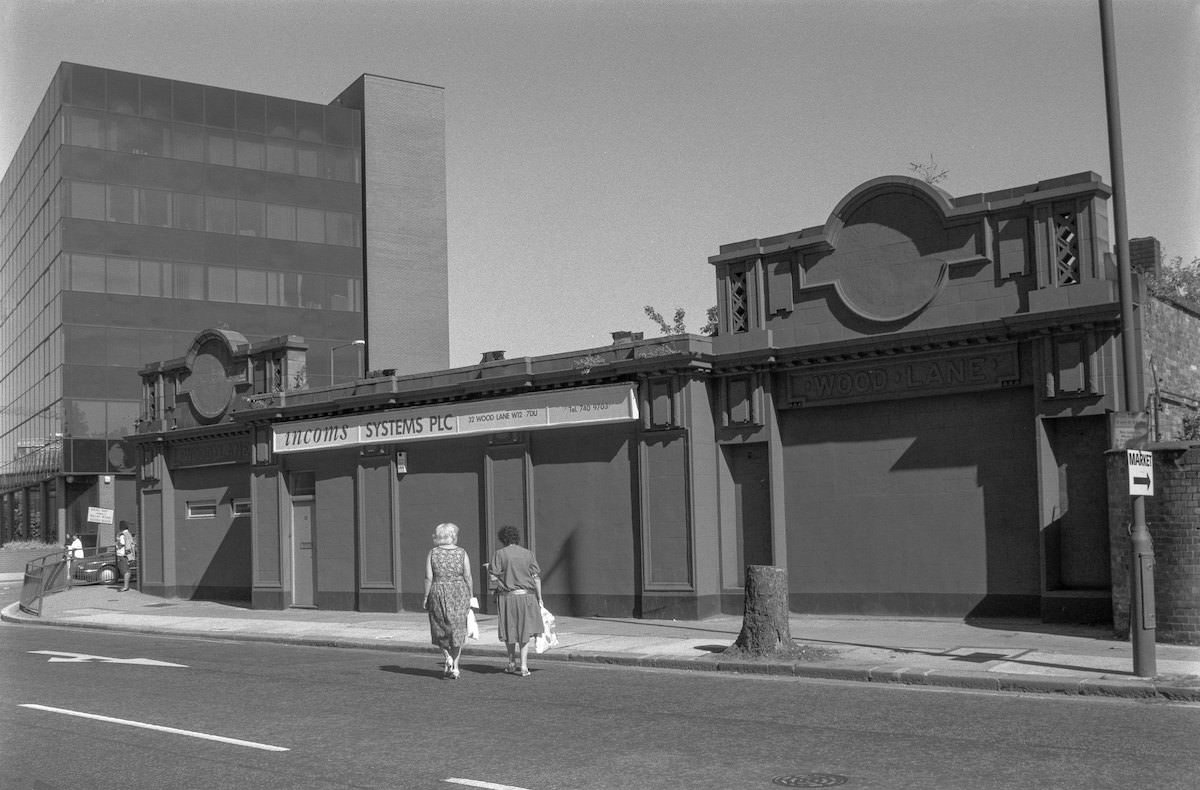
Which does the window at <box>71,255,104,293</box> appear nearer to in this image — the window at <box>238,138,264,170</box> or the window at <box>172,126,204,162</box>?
the window at <box>172,126,204,162</box>

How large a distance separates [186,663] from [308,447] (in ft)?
33.0

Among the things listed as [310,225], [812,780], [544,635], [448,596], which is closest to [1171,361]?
[544,635]

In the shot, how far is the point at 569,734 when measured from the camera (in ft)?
34.8

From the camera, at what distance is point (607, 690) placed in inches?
529

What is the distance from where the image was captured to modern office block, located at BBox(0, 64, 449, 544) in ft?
200

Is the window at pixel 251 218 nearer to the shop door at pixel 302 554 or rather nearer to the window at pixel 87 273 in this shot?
the window at pixel 87 273

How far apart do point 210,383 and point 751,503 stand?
15961mm

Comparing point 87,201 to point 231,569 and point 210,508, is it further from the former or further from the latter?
point 231,569

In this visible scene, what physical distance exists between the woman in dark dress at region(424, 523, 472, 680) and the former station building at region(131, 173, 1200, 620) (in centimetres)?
662

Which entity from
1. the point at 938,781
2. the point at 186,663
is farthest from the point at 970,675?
the point at 186,663

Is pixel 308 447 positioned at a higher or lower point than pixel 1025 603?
higher

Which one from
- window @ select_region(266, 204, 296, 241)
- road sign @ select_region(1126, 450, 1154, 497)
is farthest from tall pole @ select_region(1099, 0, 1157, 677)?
window @ select_region(266, 204, 296, 241)

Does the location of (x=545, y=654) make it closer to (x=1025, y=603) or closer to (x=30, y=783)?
(x=1025, y=603)

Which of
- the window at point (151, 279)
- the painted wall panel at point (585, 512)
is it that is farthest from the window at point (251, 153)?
the painted wall panel at point (585, 512)
